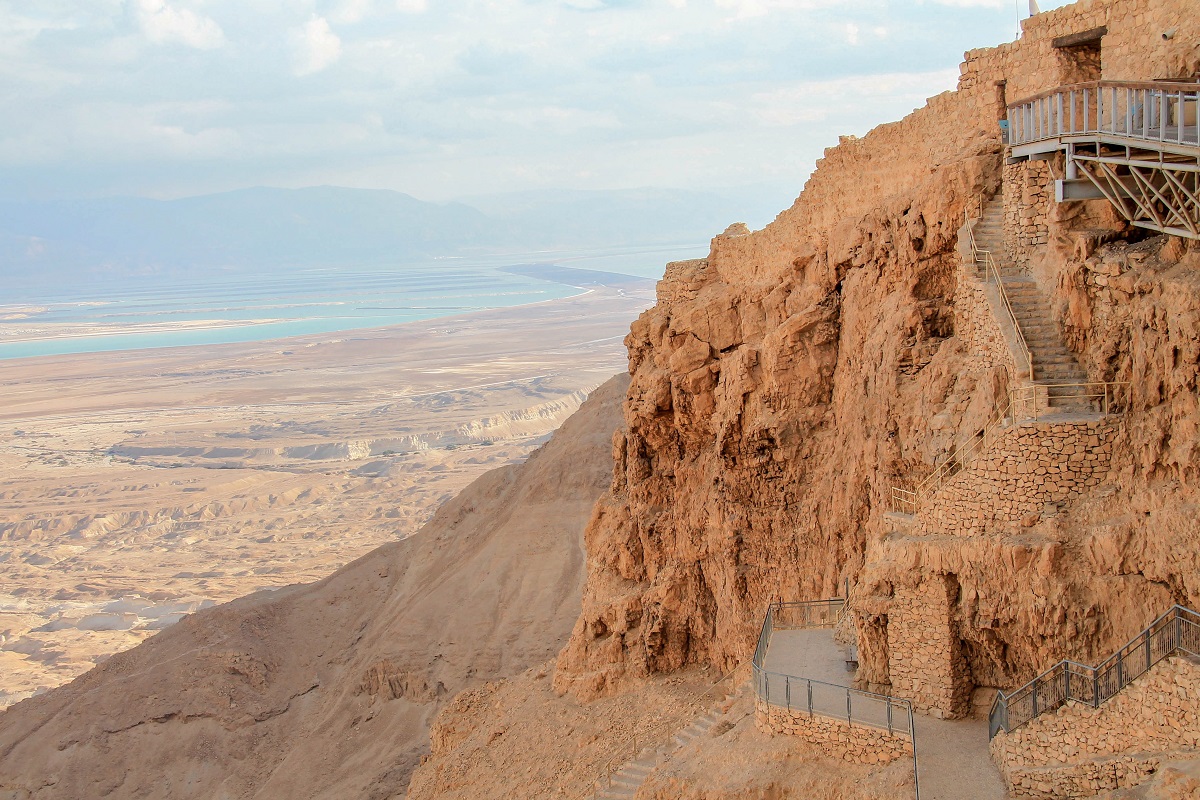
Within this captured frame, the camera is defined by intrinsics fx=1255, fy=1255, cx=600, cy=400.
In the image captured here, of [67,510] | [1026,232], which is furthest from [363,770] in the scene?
[67,510]

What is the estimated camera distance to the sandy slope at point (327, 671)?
3123 centimetres

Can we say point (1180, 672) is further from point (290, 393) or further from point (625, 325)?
point (625, 325)

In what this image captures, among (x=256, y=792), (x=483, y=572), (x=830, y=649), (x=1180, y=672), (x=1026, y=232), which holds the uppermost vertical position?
(x=1026, y=232)

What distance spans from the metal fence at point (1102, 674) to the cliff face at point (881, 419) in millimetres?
361

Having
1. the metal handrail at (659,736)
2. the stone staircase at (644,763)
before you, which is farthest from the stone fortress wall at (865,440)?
the stone staircase at (644,763)

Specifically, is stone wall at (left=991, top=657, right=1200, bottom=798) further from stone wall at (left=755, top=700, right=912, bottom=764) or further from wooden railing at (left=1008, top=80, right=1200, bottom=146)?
wooden railing at (left=1008, top=80, right=1200, bottom=146)

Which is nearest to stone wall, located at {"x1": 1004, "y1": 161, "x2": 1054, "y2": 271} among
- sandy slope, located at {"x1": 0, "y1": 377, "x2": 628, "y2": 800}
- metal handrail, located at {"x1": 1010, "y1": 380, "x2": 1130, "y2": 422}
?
metal handrail, located at {"x1": 1010, "y1": 380, "x2": 1130, "y2": 422}

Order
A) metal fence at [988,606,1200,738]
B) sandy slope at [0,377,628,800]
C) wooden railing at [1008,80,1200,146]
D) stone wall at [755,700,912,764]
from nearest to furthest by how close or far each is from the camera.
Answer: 1. metal fence at [988,606,1200,738]
2. wooden railing at [1008,80,1200,146]
3. stone wall at [755,700,912,764]
4. sandy slope at [0,377,628,800]

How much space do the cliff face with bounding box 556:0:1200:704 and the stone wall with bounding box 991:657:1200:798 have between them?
0.94 m

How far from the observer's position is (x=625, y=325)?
144500 mm

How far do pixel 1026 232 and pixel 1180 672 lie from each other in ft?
18.7

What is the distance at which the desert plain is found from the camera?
50.4 meters

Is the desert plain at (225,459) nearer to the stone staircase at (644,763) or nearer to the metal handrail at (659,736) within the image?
the metal handrail at (659,736)

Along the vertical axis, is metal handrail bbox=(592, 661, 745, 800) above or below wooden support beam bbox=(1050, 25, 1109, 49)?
below
